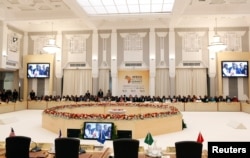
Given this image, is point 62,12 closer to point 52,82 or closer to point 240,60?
point 52,82

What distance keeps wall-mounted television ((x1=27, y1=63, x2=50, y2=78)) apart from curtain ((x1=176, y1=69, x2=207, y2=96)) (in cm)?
936

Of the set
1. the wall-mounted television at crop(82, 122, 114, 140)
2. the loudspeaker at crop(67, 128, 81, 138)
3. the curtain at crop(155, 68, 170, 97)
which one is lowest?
the loudspeaker at crop(67, 128, 81, 138)

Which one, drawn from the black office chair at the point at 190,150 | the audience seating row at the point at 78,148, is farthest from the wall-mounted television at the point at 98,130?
the black office chair at the point at 190,150

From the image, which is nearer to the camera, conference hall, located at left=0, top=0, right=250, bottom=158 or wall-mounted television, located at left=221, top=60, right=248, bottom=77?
conference hall, located at left=0, top=0, right=250, bottom=158

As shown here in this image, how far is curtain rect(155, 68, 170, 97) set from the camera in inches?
668

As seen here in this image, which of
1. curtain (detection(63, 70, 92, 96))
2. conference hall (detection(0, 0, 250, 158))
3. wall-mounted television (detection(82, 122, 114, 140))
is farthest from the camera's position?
curtain (detection(63, 70, 92, 96))

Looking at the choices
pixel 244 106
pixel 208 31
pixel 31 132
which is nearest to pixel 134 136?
pixel 31 132

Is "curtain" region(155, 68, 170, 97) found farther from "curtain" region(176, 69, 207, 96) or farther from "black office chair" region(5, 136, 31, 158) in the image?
"black office chair" region(5, 136, 31, 158)

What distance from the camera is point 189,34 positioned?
55.9 feet

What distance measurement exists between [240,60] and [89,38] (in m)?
10.5

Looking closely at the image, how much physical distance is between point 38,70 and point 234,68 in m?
13.6

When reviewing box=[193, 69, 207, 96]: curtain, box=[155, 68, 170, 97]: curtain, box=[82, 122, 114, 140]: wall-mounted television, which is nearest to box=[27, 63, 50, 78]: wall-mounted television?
box=[155, 68, 170, 97]: curtain

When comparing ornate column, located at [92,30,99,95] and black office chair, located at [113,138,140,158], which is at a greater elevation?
ornate column, located at [92,30,99,95]

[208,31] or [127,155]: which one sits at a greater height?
[208,31]
